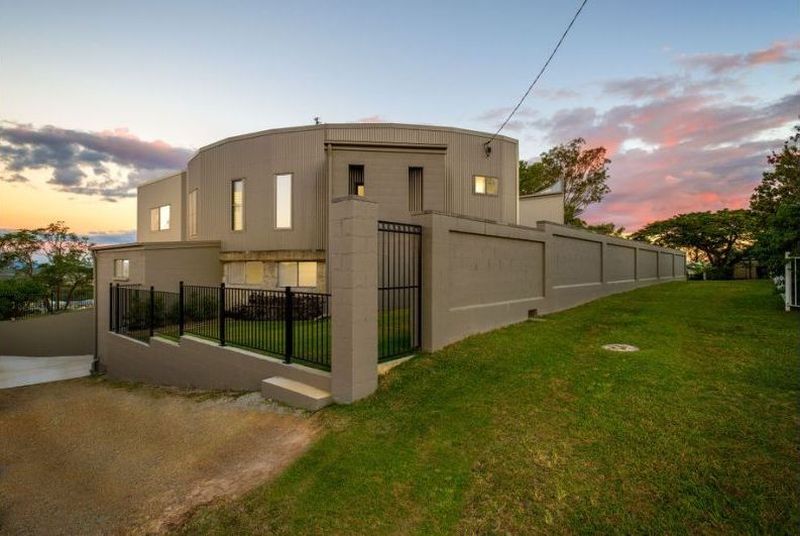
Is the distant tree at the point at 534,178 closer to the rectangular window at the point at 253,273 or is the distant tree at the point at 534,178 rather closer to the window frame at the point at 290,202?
the window frame at the point at 290,202

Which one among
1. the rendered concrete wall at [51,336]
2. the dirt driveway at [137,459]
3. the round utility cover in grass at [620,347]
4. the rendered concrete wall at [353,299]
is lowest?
the rendered concrete wall at [51,336]

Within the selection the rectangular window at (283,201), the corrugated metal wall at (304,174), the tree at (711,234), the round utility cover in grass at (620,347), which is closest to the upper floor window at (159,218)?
the corrugated metal wall at (304,174)

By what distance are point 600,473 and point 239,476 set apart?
358cm

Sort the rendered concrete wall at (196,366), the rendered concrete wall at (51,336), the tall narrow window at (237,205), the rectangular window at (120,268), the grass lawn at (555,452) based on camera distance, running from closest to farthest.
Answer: the grass lawn at (555,452) → the rendered concrete wall at (196,366) → the rectangular window at (120,268) → the tall narrow window at (237,205) → the rendered concrete wall at (51,336)

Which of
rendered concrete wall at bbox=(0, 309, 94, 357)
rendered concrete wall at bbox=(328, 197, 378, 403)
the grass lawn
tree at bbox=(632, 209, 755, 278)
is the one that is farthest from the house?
tree at bbox=(632, 209, 755, 278)

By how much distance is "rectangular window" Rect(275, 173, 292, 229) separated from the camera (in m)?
15.6

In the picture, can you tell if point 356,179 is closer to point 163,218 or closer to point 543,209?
point 543,209

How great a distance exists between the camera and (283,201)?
15.7m

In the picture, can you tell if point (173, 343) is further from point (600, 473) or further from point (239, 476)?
point (600, 473)

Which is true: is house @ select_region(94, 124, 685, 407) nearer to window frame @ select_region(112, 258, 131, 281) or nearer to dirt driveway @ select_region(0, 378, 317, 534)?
window frame @ select_region(112, 258, 131, 281)

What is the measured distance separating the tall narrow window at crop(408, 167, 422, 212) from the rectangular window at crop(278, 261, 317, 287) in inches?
179

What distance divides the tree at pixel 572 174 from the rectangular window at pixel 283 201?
24.7m

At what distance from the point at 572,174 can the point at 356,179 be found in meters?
26.4

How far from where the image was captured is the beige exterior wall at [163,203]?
21.1m
